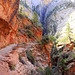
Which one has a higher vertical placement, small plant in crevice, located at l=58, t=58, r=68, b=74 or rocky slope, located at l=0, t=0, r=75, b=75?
rocky slope, located at l=0, t=0, r=75, b=75

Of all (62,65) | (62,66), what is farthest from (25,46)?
(62,66)

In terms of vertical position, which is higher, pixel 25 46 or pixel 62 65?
pixel 25 46

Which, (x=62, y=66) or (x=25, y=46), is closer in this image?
(x=25, y=46)

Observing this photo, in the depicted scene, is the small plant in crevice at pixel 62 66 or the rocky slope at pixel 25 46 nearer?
the rocky slope at pixel 25 46

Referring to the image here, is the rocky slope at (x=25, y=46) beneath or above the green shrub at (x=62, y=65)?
above

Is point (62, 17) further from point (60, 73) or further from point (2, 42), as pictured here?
point (2, 42)

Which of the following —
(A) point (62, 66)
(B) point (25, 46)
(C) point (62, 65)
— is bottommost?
(A) point (62, 66)

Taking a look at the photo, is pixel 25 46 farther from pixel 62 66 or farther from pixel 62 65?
pixel 62 66

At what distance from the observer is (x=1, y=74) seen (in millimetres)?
4074

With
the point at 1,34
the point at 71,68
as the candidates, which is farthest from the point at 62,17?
the point at 1,34

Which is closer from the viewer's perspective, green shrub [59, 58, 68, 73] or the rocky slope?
the rocky slope

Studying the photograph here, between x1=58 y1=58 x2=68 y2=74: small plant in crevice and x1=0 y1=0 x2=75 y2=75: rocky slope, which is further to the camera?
x1=58 y1=58 x2=68 y2=74: small plant in crevice

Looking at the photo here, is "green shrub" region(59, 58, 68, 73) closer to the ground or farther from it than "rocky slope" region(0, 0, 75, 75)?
closer to the ground

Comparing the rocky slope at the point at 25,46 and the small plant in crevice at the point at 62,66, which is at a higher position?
the rocky slope at the point at 25,46
